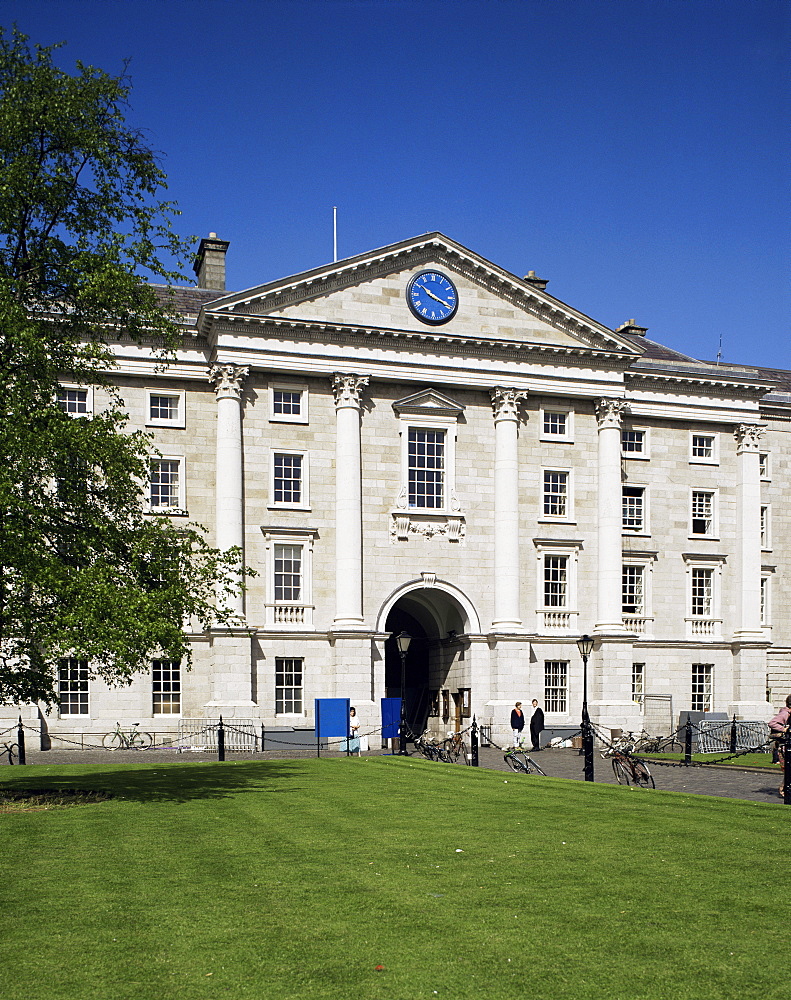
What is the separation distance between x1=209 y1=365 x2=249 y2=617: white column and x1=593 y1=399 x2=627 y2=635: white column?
53.1ft

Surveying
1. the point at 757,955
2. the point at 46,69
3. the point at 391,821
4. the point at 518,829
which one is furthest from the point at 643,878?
the point at 46,69

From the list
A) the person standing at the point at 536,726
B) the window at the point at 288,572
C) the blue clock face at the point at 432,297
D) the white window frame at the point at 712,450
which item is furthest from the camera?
the white window frame at the point at 712,450

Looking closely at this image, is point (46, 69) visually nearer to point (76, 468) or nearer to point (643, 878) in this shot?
point (76, 468)

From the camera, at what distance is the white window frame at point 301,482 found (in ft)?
151

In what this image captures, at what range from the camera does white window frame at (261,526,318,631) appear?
4534 cm

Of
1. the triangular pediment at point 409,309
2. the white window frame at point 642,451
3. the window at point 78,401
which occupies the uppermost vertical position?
the triangular pediment at point 409,309

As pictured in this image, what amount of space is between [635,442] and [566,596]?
28.8 feet

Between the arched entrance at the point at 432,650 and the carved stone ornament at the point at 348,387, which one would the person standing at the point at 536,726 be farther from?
the carved stone ornament at the point at 348,387

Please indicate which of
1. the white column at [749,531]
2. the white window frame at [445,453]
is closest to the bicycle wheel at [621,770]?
the white window frame at [445,453]

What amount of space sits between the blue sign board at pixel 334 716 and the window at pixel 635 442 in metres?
19.4

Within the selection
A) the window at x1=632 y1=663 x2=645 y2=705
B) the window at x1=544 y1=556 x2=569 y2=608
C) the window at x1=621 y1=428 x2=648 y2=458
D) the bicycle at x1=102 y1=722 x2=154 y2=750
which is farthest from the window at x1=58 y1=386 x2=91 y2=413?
the window at x1=632 y1=663 x2=645 y2=705

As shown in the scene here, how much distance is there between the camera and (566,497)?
50.2m

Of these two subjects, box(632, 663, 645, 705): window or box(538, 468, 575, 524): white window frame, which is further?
box(632, 663, 645, 705): window

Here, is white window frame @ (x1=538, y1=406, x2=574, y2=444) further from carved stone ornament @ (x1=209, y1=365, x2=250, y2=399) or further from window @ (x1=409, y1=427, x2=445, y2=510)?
carved stone ornament @ (x1=209, y1=365, x2=250, y2=399)
